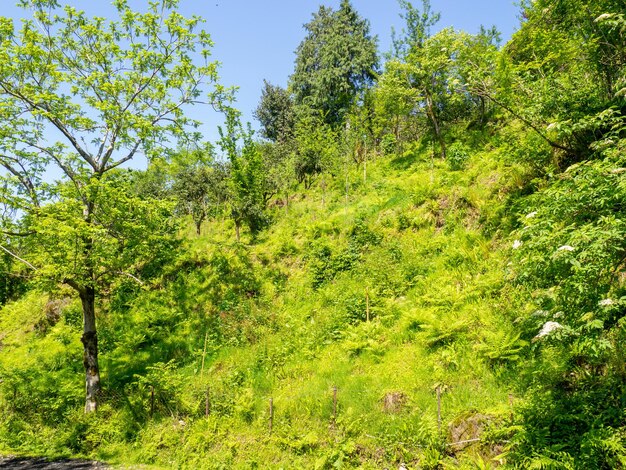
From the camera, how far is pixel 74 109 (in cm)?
1274

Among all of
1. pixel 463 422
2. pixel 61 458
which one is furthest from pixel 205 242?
pixel 463 422

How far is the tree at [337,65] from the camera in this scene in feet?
111

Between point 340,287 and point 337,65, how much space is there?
1061 inches

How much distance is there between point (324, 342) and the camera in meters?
12.1

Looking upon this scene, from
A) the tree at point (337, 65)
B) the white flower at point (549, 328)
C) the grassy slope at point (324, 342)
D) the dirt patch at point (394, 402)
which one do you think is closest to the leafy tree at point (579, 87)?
the grassy slope at point (324, 342)

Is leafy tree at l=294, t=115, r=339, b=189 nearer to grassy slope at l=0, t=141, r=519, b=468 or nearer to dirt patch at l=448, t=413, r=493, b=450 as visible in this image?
grassy slope at l=0, t=141, r=519, b=468

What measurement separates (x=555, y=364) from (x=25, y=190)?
16248 mm

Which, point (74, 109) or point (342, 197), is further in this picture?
point (342, 197)

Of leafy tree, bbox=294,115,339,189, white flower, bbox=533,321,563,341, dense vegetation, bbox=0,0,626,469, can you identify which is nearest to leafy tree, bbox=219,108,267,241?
dense vegetation, bbox=0,0,626,469

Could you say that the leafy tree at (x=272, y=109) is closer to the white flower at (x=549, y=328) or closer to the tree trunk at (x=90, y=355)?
the tree trunk at (x=90, y=355)

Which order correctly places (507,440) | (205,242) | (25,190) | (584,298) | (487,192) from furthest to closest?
(205,242) → (487,192) → (25,190) → (507,440) → (584,298)

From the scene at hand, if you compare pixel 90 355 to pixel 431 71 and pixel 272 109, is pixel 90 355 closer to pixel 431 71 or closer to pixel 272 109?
pixel 431 71

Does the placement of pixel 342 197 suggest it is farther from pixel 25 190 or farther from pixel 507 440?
pixel 507 440

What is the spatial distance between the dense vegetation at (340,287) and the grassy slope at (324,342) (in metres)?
0.07
